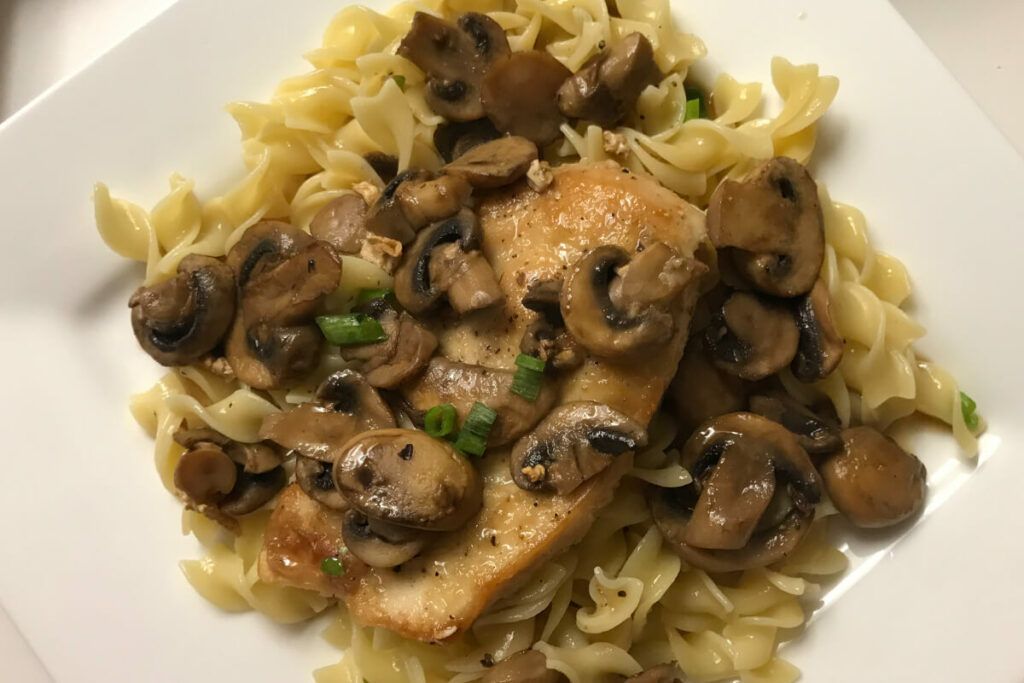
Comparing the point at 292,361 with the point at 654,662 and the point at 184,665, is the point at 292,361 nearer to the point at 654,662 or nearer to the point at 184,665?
the point at 184,665

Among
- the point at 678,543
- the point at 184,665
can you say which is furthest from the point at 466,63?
the point at 184,665

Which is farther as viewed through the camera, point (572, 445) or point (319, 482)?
point (319, 482)

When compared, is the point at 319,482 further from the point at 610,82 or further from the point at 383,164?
the point at 610,82

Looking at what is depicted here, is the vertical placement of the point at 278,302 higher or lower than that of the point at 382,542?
higher

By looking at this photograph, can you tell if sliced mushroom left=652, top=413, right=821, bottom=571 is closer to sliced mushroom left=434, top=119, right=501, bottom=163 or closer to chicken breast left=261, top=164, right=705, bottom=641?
chicken breast left=261, top=164, right=705, bottom=641

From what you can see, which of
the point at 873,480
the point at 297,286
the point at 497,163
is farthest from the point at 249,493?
the point at 873,480

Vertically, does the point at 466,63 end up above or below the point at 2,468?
above
